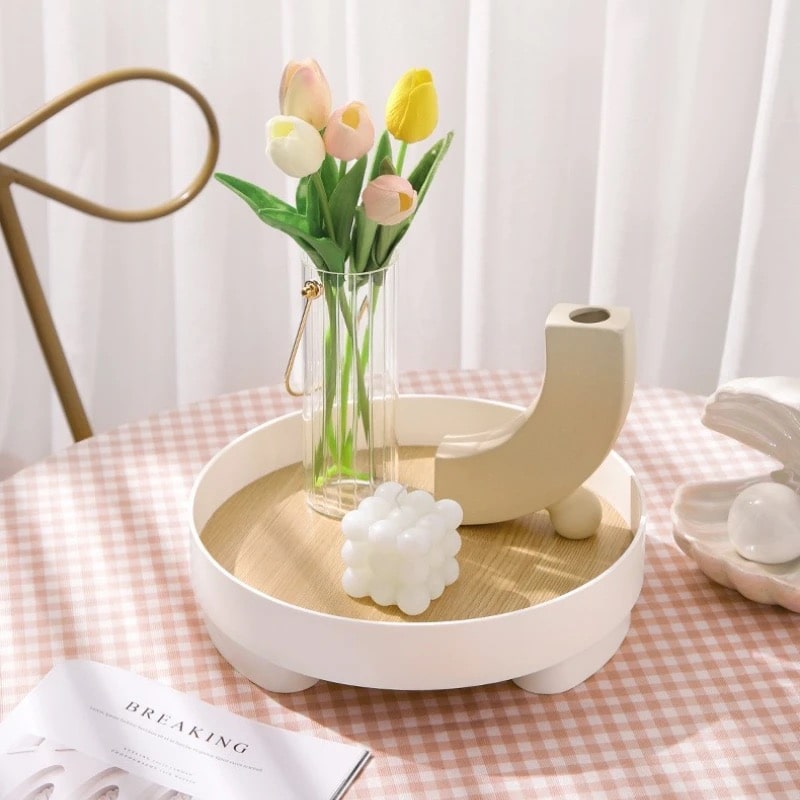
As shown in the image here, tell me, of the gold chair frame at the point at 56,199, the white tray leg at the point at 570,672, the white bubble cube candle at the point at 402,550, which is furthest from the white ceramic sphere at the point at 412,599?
the gold chair frame at the point at 56,199

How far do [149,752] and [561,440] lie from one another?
0.44m

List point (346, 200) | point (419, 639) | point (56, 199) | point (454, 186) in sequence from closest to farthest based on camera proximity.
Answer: point (419, 639)
point (346, 200)
point (56, 199)
point (454, 186)

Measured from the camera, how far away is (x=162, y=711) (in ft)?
3.33

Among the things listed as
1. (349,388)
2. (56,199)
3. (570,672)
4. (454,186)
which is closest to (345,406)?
(349,388)

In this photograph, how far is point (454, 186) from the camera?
80.5 inches

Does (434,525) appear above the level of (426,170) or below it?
below

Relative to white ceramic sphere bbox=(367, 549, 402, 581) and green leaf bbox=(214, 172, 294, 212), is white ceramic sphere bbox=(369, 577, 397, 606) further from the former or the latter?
green leaf bbox=(214, 172, 294, 212)

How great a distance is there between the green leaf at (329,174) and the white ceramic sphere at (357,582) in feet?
1.10

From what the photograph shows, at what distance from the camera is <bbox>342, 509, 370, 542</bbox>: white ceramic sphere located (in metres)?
1.04

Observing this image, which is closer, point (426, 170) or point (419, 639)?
point (419, 639)

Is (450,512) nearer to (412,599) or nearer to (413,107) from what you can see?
(412,599)

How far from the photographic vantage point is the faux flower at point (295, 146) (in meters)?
1.00

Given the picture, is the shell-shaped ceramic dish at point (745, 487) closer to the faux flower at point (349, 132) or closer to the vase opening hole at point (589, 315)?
the vase opening hole at point (589, 315)

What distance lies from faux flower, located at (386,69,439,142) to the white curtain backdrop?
0.91 meters
